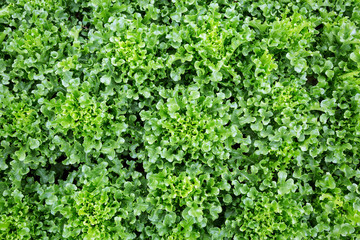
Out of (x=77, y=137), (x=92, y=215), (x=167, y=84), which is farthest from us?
(x=167, y=84)

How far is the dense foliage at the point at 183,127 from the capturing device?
125 inches

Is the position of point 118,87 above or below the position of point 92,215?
above

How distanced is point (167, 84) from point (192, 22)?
74cm

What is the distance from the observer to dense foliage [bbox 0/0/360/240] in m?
3.18

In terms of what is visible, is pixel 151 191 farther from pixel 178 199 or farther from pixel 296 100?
pixel 296 100

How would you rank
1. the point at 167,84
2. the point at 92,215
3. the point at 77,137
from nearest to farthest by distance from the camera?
the point at 92,215
the point at 77,137
the point at 167,84

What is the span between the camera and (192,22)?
3.53m

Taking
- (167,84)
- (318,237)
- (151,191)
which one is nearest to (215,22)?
(167,84)

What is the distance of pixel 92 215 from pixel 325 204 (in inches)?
92.0

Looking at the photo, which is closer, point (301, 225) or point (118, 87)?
point (301, 225)

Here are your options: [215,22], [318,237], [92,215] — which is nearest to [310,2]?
[215,22]

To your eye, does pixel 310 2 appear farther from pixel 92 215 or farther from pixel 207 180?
pixel 92 215

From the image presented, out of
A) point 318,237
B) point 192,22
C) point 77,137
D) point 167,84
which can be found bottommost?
point 318,237

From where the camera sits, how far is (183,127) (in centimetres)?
314
